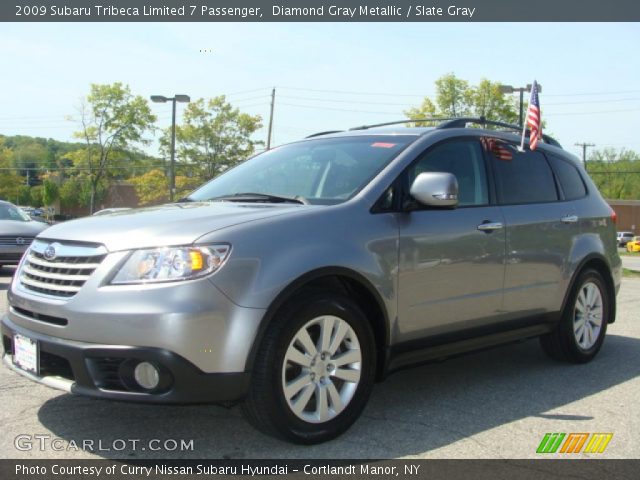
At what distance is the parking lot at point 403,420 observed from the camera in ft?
11.9

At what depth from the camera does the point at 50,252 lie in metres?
3.77

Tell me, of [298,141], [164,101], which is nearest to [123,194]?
[164,101]

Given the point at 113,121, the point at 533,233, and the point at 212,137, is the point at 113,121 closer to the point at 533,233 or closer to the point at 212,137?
the point at 212,137

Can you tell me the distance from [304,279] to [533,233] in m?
2.23

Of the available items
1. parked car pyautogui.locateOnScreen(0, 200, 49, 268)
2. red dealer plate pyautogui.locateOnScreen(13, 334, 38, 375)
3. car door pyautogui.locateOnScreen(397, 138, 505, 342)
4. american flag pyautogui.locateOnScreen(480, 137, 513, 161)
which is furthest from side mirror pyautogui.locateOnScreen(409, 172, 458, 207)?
parked car pyautogui.locateOnScreen(0, 200, 49, 268)

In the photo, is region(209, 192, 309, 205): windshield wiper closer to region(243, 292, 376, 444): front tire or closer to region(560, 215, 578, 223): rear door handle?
region(243, 292, 376, 444): front tire

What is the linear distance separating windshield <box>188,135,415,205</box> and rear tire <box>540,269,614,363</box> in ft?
6.86

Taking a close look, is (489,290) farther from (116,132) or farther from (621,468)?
(116,132)

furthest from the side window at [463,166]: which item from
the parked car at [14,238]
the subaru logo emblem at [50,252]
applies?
the parked car at [14,238]

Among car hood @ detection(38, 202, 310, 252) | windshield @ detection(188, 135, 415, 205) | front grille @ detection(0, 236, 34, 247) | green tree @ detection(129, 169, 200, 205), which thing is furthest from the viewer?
green tree @ detection(129, 169, 200, 205)

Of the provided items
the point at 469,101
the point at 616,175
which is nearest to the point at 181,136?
the point at 469,101

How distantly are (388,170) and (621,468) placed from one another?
→ 80.7 inches

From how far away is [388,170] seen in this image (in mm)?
4336

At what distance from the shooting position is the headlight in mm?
3369
